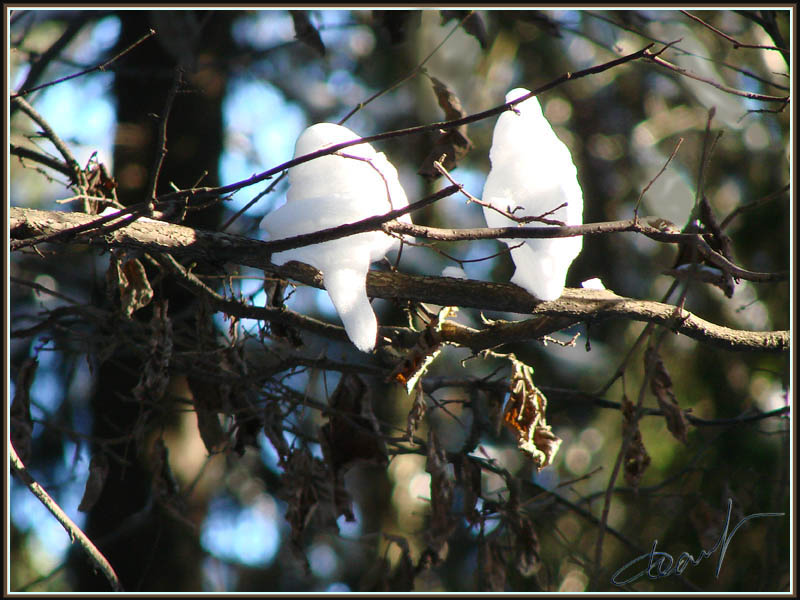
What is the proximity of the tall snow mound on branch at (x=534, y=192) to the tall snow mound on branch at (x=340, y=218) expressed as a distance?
178mm

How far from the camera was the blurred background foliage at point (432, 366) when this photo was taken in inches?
62.5

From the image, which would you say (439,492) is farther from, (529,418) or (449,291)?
(449,291)

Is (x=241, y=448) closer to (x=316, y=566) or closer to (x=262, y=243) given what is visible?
(x=262, y=243)

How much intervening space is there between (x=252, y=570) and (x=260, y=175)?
2686mm

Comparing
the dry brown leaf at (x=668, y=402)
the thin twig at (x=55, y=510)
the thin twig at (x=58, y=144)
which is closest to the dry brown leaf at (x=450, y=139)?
the dry brown leaf at (x=668, y=402)

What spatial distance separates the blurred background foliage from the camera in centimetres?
159

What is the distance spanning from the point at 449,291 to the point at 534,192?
0.21 meters

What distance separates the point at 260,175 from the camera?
0.89m

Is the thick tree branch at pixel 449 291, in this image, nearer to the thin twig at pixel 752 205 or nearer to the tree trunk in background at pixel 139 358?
the thin twig at pixel 752 205

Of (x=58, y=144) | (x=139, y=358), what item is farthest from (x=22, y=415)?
(x=58, y=144)

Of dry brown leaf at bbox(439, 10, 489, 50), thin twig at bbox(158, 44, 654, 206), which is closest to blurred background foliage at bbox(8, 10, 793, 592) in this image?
dry brown leaf at bbox(439, 10, 489, 50)

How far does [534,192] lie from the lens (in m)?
1.12

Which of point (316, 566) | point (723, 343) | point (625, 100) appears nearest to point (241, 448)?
point (723, 343)

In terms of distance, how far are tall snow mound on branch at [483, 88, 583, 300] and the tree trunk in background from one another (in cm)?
106
